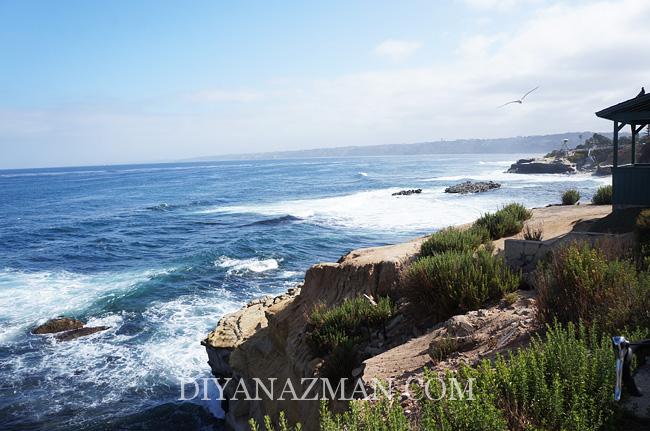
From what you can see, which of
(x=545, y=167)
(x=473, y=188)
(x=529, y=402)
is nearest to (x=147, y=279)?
(x=529, y=402)

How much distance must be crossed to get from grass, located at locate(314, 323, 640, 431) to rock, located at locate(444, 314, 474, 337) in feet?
8.51

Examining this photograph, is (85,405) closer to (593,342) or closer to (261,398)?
(261,398)

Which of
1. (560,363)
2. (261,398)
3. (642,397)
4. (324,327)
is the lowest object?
(261,398)

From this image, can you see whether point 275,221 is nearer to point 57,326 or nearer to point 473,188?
point 57,326

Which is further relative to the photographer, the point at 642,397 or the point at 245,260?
the point at 245,260

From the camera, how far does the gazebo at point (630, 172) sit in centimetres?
1344

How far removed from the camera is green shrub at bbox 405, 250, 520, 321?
8680mm

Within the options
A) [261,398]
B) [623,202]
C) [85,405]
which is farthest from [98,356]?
[623,202]

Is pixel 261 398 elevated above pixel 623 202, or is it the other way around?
pixel 623 202

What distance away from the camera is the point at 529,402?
4.07m

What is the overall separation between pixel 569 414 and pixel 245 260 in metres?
25.1

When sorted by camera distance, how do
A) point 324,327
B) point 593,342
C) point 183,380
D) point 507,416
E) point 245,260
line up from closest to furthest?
point 507,416 < point 593,342 < point 324,327 < point 183,380 < point 245,260

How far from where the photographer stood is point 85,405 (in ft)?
45.7

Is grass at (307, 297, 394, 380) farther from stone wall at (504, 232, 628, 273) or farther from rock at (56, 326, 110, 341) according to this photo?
rock at (56, 326, 110, 341)
